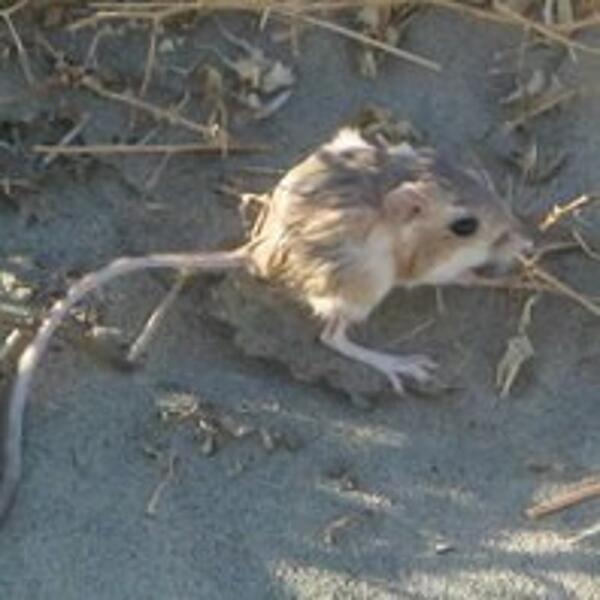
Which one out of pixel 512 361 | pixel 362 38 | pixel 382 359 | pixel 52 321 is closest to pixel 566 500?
pixel 512 361

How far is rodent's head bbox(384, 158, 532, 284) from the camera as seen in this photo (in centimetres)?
416

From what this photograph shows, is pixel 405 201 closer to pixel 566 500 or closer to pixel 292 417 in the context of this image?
pixel 292 417

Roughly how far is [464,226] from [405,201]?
15cm

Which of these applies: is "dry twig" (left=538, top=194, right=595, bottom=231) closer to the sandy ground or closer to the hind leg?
the sandy ground

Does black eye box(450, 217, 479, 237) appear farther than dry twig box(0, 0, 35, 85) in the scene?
No

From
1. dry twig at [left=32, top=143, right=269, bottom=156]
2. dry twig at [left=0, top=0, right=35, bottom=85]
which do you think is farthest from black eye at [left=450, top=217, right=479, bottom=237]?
dry twig at [left=0, top=0, right=35, bottom=85]

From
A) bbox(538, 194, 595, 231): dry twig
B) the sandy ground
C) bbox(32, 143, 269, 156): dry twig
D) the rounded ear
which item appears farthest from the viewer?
bbox(32, 143, 269, 156): dry twig

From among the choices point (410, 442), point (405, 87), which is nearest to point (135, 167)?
point (405, 87)

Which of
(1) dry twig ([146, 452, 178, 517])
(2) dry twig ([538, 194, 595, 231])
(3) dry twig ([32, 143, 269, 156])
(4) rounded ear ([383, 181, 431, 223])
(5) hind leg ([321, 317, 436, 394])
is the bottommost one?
(1) dry twig ([146, 452, 178, 517])

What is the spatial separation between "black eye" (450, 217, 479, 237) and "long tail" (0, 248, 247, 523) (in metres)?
0.42

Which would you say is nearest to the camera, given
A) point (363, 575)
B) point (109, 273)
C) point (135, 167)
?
point (363, 575)

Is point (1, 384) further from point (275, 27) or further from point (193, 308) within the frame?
point (275, 27)

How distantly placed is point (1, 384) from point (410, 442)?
80 centimetres

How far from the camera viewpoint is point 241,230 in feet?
14.5
